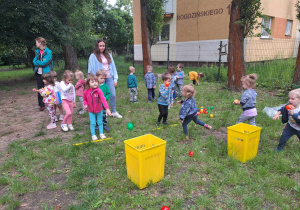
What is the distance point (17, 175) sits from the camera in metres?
3.07

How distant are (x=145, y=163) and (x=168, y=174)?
673 mm

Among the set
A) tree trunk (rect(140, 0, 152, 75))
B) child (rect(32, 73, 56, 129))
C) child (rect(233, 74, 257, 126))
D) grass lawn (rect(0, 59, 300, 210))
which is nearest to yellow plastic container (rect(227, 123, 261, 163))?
grass lawn (rect(0, 59, 300, 210))

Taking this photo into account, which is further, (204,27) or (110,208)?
(204,27)

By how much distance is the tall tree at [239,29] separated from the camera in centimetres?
716

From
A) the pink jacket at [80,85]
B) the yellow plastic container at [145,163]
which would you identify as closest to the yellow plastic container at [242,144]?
the yellow plastic container at [145,163]

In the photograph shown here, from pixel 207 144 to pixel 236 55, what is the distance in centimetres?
507

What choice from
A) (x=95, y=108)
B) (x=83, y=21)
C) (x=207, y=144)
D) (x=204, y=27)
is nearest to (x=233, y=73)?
(x=207, y=144)

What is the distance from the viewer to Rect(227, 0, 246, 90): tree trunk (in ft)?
24.3

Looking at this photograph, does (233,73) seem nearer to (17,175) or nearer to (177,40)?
(17,175)

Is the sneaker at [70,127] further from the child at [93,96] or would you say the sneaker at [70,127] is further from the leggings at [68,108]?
the child at [93,96]

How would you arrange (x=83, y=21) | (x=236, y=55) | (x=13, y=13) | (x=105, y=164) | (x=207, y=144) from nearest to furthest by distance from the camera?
(x=105, y=164)
(x=207, y=144)
(x=236, y=55)
(x=13, y=13)
(x=83, y=21)

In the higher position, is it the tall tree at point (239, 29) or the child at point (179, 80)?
the tall tree at point (239, 29)

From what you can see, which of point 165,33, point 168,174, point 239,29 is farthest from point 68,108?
point 165,33

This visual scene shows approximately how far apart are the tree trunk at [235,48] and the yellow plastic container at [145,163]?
6078 mm
